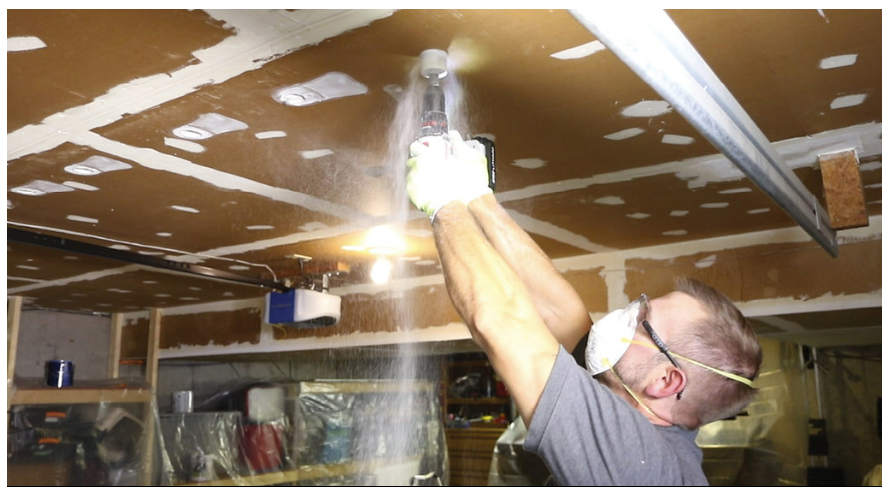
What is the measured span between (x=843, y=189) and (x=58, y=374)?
4.00 metres

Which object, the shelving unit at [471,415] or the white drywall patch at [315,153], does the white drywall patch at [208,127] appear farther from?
the shelving unit at [471,415]

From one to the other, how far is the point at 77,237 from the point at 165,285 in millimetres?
1201

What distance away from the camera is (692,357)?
1594mm

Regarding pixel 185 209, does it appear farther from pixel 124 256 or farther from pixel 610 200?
pixel 610 200

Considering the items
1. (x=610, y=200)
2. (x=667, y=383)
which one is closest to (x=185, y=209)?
(x=610, y=200)

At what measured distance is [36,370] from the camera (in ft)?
17.1

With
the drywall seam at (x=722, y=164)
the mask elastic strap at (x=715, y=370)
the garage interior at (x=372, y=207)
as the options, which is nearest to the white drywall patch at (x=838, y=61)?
the garage interior at (x=372, y=207)

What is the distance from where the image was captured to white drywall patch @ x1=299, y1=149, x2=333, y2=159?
202 centimetres

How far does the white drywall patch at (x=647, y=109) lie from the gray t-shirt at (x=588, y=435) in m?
0.68

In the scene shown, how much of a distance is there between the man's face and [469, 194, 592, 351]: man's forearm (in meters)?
0.26

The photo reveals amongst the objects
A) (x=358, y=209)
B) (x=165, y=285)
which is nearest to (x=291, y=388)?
(x=165, y=285)

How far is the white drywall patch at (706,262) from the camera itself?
10.4 feet

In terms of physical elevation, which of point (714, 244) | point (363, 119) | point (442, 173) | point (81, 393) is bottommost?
point (81, 393)

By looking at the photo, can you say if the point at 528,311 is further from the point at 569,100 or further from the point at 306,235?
the point at 306,235
